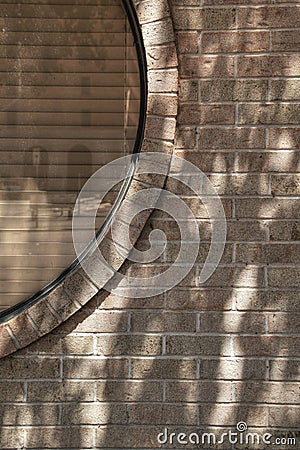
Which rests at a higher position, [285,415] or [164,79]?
[164,79]

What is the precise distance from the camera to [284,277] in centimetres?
399

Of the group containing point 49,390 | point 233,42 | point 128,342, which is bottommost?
point 49,390

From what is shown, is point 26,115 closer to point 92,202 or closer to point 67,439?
point 92,202

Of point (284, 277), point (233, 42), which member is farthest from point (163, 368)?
point (233, 42)

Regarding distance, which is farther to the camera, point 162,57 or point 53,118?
point 53,118

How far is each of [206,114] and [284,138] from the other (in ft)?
1.23

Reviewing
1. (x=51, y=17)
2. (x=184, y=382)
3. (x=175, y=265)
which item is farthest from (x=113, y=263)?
(x=51, y=17)

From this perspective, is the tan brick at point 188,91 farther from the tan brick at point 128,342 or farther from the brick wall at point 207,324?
the tan brick at point 128,342

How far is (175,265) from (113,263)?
0.94 ft

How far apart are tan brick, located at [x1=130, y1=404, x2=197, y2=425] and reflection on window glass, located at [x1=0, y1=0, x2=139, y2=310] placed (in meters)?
0.74

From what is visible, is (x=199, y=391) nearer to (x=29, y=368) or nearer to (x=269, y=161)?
(x=29, y=368)

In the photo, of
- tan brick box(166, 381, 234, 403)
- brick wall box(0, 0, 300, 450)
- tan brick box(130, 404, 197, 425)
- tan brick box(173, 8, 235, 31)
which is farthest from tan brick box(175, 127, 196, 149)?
tan brick box(130, 404, 197, 425)

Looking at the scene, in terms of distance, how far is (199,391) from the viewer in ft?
13.1

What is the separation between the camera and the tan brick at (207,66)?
3963 millimetres
